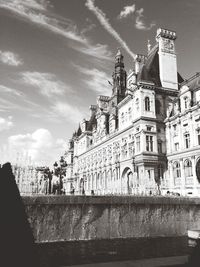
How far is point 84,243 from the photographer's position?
39.2ft

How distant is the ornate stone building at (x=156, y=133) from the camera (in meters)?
32.0

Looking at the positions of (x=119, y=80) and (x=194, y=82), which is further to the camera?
(x=119, y=80)

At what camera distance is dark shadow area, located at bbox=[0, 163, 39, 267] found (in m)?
3.33

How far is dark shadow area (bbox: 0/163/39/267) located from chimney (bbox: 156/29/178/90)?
125 feet

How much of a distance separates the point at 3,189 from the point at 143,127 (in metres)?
32.4

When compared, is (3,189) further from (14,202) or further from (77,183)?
(77,183)

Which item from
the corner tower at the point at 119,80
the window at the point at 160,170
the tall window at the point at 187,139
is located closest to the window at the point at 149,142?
the window at the point at 160,170

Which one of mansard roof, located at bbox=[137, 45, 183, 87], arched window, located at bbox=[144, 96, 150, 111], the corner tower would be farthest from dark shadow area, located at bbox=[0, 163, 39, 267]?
the corner tower

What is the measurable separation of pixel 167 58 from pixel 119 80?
665 inches

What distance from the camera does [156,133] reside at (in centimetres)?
3575

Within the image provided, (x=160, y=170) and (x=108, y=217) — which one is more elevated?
(x=160, y=170)

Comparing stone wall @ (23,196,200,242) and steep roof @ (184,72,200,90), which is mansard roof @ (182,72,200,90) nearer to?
steep roof @ (184,72,200,90)

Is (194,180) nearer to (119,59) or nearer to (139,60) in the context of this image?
(139,60)

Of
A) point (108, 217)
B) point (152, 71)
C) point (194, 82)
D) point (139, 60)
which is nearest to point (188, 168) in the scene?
point (194, 82)
